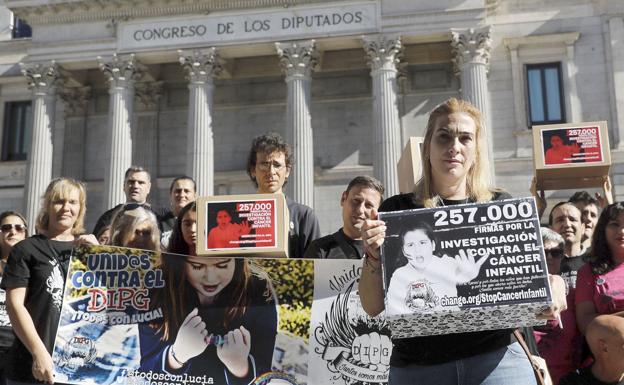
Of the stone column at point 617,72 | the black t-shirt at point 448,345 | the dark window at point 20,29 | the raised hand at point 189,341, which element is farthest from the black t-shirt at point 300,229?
the dark window at point 20,29

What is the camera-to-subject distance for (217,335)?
5.36m

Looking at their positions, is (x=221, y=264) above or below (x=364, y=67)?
below

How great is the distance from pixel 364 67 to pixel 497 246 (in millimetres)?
24042

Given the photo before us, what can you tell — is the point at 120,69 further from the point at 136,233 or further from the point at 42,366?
the point at 42,366

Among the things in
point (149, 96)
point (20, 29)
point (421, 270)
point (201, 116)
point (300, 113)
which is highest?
point (20, 29)

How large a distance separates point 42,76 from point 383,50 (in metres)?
13.0

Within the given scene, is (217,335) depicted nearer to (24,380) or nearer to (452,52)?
(24,380)

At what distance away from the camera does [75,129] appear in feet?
93.6

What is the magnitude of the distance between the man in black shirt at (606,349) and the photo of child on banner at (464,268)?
7.81 ft

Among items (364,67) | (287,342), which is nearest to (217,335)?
(287,342)

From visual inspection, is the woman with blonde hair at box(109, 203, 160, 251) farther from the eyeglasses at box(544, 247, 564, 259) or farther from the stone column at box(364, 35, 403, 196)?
the stone column at box(364, 35, 403, 196)

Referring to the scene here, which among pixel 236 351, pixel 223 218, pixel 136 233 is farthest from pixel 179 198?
pixel 236 351

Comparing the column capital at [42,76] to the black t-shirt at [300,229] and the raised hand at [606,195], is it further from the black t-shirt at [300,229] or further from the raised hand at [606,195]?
the black t-shirt at [300,229]

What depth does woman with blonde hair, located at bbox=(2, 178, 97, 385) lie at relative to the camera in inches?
191
